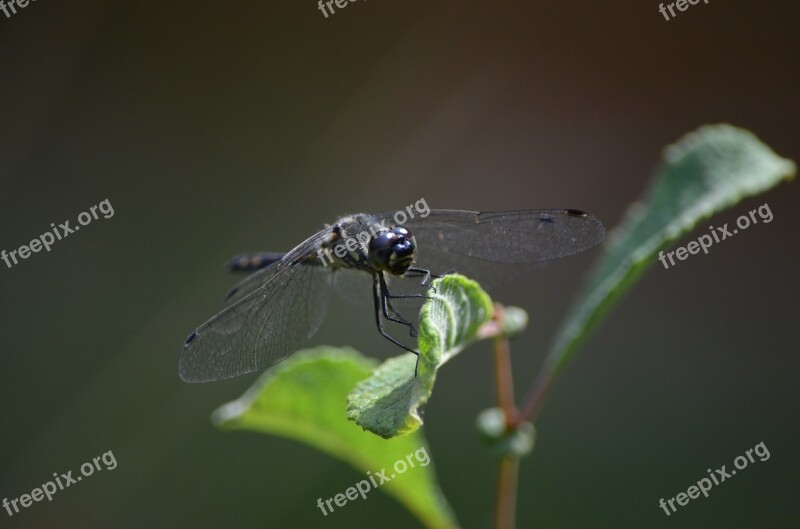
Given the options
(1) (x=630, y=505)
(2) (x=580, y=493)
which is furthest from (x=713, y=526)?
(2) (x=580, y=493)

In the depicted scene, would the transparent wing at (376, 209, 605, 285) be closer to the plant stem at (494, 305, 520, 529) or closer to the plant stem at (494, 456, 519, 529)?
the plant stem at (494, 305, 520, 529)

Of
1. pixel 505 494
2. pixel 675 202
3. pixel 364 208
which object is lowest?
pixel 364 208

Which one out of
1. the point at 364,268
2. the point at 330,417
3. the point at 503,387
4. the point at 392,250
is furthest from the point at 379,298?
the point at 503,387

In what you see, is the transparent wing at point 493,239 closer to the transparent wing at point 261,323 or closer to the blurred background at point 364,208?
the transparent wing at point 261,323

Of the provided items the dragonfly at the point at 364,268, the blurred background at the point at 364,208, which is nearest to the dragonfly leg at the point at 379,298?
the dragonfly at the point at 364,268

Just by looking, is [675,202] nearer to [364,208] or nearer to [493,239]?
[493,239]

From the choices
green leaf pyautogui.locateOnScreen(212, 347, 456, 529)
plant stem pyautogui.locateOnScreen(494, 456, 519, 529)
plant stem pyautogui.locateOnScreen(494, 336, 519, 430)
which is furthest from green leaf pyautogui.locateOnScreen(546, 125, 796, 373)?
green leaf pyautogui.locateOnScreen(212, 347, 456, 529)
